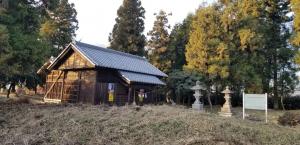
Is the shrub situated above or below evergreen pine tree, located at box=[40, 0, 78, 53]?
below

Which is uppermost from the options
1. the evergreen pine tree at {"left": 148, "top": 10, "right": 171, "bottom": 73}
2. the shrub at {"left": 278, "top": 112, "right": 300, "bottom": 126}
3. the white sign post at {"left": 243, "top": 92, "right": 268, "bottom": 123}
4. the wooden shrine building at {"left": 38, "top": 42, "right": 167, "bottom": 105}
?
the evergreen pine tree at {"left": 148, "top": 10, "right": 171, "bottom": 73}

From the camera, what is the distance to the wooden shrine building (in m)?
20.9

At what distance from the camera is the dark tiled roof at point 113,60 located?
69.3 ft

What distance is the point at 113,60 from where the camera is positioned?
23.0 m

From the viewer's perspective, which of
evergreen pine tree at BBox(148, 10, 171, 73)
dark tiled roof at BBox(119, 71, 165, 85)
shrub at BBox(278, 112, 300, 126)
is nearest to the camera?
shrub at BBox(278, 112, 300, 126)

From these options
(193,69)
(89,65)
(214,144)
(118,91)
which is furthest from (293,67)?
(214,144)

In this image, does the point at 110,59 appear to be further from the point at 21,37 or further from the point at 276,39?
the point at 276,39

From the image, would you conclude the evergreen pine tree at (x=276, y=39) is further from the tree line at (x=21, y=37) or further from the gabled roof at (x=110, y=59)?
the tree line at (x=21, y=37)

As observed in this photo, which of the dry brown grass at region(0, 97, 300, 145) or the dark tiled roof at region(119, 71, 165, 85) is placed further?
the dark tiled roof at region(119, 71, 165, 85)

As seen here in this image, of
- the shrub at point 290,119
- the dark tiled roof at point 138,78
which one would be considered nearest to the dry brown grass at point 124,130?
the shrub at point 290,119

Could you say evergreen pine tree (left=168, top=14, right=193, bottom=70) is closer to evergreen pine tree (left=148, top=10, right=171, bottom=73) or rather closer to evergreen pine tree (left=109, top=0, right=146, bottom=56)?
evergreen pine tree (left=148, top=10, right=171, bottom=73)

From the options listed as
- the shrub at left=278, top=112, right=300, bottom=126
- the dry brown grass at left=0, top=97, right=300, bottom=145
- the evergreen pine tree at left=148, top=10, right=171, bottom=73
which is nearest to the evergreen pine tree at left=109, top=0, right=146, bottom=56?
the evergreen pine tree at left=148, top=10, right=171, bottom=73

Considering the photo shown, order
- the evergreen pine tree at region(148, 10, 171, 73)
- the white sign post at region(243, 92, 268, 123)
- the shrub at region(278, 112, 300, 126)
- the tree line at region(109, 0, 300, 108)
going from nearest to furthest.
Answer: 1. the shrub at region(278, 112, 300, 126)
2. the white sign post at region(243, 92, 268, 123)
3. the tree line at region(109, 0, 300, 108)
4. the evergreen pine tree at region(148, 10, 171, 73)

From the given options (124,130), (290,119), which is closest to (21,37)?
(124,130)
